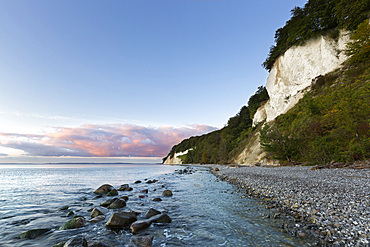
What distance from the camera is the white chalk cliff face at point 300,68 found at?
28688mm

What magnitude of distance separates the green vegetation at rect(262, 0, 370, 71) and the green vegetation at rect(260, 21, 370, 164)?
3.42m

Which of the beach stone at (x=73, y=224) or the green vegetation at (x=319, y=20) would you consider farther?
the green vegetation at (x=319, y=20)

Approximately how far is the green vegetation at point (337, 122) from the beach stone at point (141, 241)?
19487 mm

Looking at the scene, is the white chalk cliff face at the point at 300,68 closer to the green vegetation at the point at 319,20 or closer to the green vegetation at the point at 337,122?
the green vegetation at the point at 319,20

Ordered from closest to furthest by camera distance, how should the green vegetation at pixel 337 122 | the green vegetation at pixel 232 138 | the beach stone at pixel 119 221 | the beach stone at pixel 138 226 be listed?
the beach stone at pixel 138 226, the beach stone at pixel 119 221, the green vegetation at pixel 337 122, the green vegetation at pixel 232 138

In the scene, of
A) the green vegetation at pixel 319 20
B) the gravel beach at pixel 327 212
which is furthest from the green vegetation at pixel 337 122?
the gravel beach at pixel 327 212

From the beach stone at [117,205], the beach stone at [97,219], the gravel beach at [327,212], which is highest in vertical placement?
the gravel beach at [327,212]

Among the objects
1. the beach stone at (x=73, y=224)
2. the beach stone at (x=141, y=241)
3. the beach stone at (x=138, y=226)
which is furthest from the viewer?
the beach stone at (x=73, y=224)

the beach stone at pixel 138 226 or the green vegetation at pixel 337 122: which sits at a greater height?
the green vegetation at pixel 337 122

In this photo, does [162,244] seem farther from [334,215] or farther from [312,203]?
[312,203]

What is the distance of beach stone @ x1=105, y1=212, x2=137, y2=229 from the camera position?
6176 mm

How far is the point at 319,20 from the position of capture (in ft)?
99.7

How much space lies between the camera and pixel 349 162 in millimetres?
15547

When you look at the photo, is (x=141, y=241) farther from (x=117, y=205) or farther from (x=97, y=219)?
(x=117, y=205)
